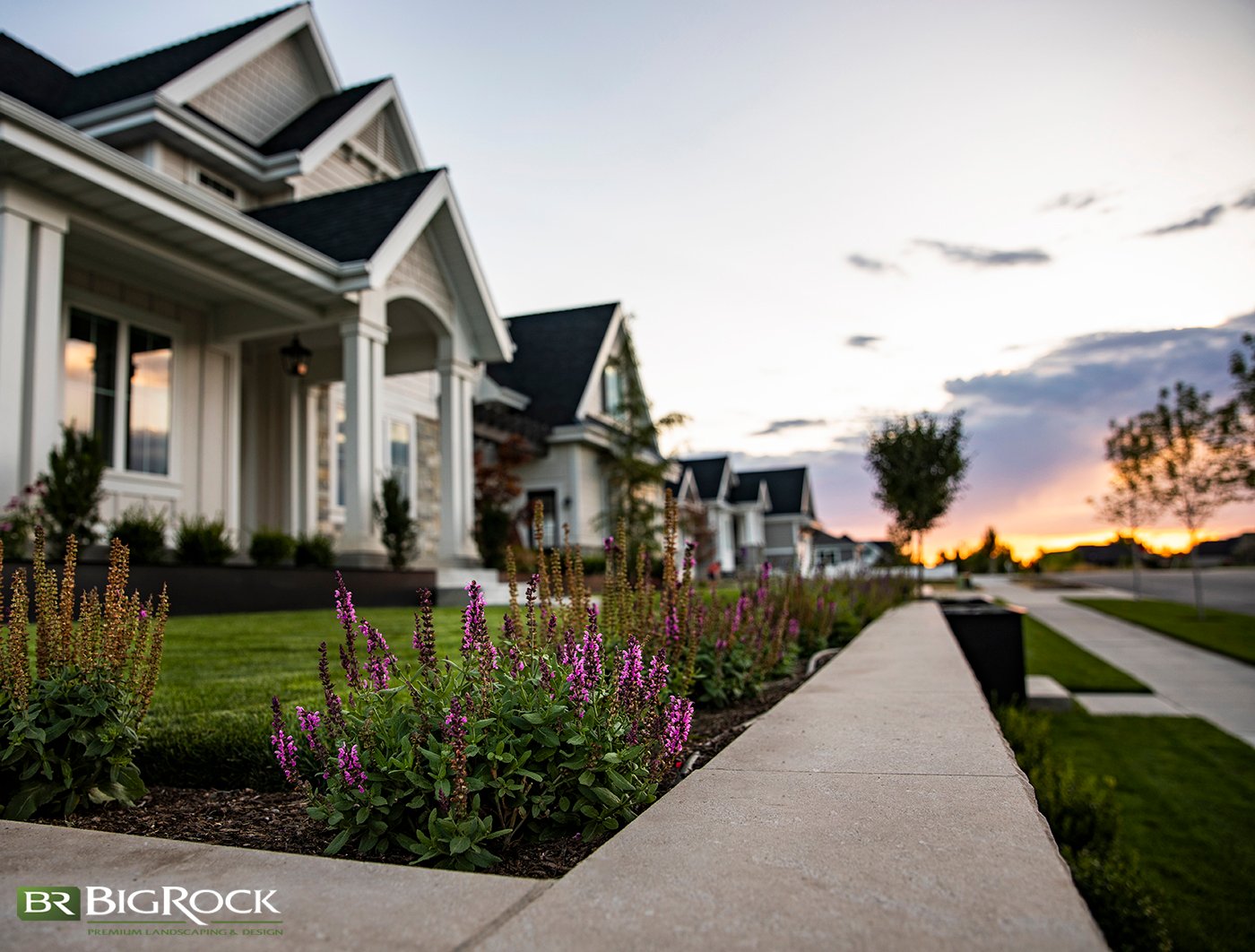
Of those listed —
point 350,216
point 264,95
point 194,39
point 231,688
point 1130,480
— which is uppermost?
point 194,39

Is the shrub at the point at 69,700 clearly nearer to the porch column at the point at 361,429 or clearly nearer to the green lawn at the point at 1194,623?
the porch column at the point at 361,429

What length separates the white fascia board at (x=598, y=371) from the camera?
1930 centimetres

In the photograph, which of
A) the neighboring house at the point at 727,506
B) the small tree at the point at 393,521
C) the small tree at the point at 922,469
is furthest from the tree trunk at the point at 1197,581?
the small tree at the point at 393,521

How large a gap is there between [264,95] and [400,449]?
19.5 ft

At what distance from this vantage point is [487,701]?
7.57ft

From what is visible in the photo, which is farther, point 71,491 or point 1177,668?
point 1177,668

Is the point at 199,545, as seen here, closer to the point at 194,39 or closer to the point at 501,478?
the point at 501,478

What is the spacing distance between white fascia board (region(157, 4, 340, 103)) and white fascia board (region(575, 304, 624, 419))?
7584mm

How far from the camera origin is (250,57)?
13281 millimetres

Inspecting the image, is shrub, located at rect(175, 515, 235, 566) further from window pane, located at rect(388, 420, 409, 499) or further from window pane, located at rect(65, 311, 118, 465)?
window pane, located at rect(388, 420, 409, 499)

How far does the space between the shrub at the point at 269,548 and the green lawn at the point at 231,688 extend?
1478 mm

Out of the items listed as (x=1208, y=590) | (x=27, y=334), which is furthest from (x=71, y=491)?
(x=1208, y=590)

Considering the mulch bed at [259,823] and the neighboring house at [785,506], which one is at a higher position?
the neighboring house at [785,506]

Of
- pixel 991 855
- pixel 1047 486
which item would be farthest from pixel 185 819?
pixel 1047 486
